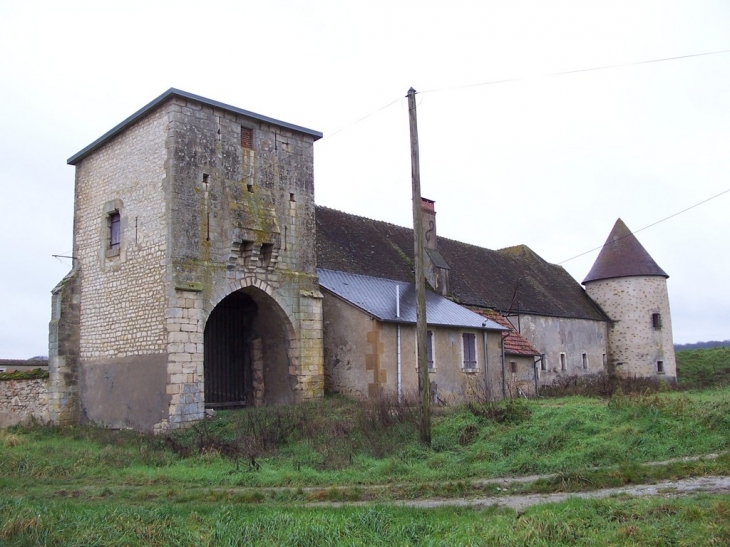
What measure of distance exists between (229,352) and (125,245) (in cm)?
438

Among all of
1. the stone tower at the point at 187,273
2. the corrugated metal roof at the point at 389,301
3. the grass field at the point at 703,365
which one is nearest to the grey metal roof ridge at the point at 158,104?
the stone tower at the point at 187,273

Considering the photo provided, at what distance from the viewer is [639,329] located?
35.7 m

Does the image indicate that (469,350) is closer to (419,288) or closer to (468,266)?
(468,266)

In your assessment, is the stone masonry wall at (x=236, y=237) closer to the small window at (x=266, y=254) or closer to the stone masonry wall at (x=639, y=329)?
the small window at (x=266, y=254)

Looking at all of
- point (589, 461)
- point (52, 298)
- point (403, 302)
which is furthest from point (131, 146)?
point (589, 461)

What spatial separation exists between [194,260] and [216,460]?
572 centimetres

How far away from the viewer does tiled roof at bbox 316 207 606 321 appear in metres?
23.4

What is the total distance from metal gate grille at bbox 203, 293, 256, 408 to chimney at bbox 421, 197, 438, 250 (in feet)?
28.3

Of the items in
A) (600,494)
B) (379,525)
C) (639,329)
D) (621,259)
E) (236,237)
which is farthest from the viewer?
(621,259)

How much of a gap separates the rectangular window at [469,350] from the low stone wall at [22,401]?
12524mm

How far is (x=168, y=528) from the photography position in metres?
7.78

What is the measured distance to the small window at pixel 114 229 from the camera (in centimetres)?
1818

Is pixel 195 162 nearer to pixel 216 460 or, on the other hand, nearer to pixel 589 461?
pixel 216 460

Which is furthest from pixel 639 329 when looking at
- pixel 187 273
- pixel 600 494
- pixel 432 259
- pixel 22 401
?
pixel 600 494
